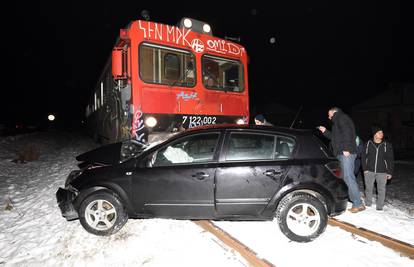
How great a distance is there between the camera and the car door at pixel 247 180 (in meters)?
4.10

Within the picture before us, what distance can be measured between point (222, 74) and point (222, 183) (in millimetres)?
4219

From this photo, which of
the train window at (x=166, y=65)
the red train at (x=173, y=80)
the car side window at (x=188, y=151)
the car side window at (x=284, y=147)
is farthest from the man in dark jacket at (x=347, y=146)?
the train window at (x=166, y=65)

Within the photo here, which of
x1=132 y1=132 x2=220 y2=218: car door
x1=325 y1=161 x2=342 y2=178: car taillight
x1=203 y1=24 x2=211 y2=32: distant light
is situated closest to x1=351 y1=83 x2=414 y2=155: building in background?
x1=203 y1=24 x2=211 y2=32: distant light

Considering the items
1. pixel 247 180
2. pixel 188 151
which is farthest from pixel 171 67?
pixel 247 180

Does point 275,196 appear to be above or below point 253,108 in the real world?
below

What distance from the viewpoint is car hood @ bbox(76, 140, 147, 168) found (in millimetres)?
4605

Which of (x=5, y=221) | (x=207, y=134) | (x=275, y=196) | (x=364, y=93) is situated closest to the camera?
(x=275, y=196)

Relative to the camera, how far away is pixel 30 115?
5444cm

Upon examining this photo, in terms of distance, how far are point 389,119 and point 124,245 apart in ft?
122

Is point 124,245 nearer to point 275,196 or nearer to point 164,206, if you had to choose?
point 164,206

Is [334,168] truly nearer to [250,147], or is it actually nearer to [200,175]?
[250,147]

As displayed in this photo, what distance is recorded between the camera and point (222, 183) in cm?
414

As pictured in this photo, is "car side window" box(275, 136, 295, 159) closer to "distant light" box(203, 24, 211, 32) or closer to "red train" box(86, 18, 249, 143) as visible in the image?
"red train" box(86, 18, 249, 143)

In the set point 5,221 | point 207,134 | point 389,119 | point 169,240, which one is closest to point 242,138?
point 207,134
